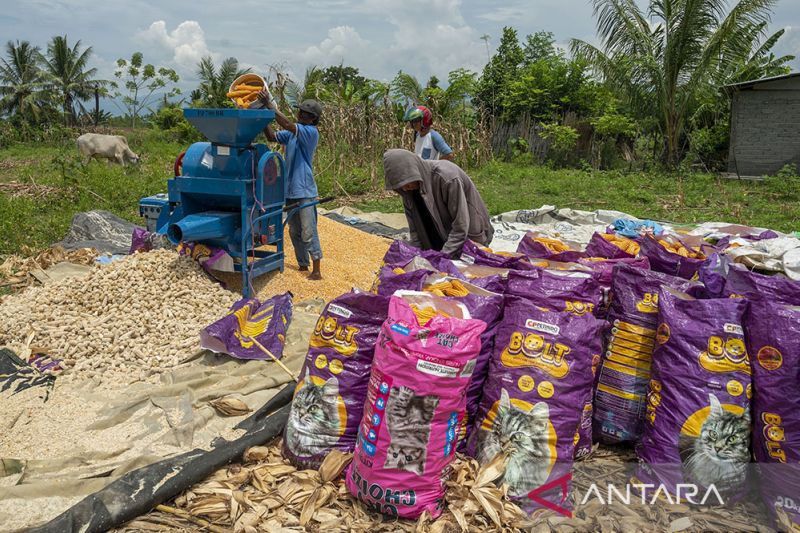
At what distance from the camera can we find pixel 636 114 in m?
15.1

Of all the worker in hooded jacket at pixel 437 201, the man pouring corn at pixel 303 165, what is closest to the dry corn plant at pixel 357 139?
the man pouring corn at pixel 303 165

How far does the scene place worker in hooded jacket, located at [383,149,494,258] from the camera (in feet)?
12.4

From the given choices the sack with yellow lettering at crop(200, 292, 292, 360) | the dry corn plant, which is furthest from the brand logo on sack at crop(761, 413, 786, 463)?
the dry corn plant

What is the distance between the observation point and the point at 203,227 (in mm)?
4438

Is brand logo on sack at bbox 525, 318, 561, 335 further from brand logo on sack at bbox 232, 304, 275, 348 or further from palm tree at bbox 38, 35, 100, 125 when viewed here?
palm tree at bbox 38, 35, 100, 125

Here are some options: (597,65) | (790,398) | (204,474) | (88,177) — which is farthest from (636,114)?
(204,474)

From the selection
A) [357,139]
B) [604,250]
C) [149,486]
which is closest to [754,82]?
[357,139]

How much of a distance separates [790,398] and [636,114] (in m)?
14.4

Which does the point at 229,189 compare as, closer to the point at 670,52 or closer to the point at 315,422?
the point at 315,422

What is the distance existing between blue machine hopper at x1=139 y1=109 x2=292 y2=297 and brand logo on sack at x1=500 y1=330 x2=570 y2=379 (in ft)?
9.11

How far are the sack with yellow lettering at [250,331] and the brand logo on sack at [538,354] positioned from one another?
1.77 m

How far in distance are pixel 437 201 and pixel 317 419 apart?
1916 mm

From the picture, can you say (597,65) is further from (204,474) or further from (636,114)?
(204,474)

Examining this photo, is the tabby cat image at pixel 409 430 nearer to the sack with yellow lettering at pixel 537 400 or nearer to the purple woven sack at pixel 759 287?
the sack with yellow lettering at pixel 537 400
